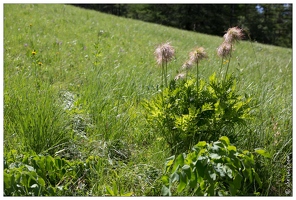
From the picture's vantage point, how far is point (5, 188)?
1938 millimetres

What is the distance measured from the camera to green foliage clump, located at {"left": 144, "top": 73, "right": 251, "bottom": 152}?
2424mm

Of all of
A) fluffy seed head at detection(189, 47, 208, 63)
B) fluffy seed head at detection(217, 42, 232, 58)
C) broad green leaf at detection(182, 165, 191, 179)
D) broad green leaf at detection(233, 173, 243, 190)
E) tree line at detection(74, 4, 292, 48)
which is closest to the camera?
broad green leaf at detection(182, 165, 191, 179)

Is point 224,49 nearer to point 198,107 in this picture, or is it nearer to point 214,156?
point 198,107

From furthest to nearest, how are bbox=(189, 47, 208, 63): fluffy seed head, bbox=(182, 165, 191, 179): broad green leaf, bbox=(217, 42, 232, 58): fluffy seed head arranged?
bbox=(217, 42, 232, 58): fluffy seed head, bbox=(189, 47, 208, 63): fluffy seed head, bbox=(182, 165, 191, 179): broad green leaf

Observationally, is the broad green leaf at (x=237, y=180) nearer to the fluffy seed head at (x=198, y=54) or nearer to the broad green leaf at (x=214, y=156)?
the broad green leaf at (x=214, y=156)

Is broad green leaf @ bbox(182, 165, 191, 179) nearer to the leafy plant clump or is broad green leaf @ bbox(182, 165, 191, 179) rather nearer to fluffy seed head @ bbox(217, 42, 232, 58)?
the leafy plant clump

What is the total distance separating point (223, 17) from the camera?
38.0m

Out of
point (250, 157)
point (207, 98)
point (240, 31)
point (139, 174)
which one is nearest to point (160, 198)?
point (139, 174)

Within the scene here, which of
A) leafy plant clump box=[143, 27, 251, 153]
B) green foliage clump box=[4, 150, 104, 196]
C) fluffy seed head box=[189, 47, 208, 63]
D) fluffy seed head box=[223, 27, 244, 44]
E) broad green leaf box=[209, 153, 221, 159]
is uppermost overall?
fluffy seed head box=[223, 27, 244, 44]

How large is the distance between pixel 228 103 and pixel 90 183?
119 cm

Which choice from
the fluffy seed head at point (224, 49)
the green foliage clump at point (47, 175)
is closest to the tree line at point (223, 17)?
the fluffy seed head at point (224, 49)

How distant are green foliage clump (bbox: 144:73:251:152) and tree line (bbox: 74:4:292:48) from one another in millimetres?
34472

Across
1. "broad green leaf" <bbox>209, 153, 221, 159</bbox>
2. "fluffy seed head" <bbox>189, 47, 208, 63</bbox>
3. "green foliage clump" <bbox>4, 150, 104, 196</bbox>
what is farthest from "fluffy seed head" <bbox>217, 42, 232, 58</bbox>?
"green foliage clump" <bbox>4, 150, 104, 196</bbox>

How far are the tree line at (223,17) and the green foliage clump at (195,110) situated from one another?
34472 millimetres
